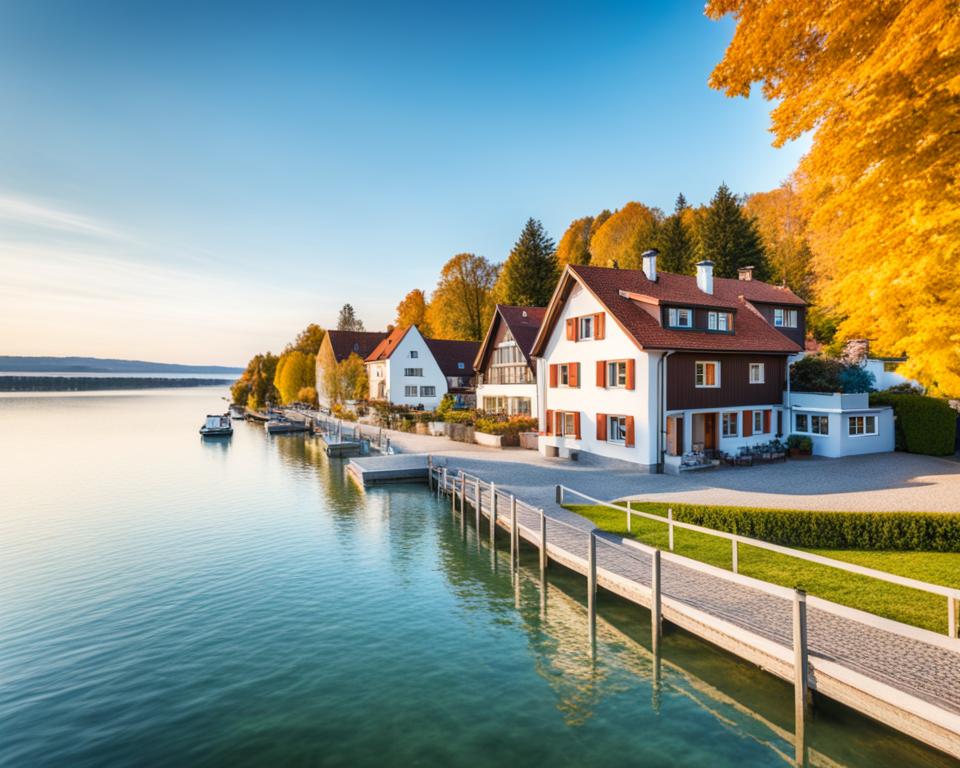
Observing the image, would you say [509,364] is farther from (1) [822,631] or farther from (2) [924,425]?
(1) [822,631]

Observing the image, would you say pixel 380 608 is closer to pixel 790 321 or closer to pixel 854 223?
pixel 854 223

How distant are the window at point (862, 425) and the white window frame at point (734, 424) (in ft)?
21.2

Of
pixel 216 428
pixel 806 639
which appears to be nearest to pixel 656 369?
pixel 806 639

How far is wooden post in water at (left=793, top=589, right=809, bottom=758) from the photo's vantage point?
8297mm

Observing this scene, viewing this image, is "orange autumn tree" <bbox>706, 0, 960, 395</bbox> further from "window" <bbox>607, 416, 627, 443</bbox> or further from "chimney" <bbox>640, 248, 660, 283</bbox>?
"chimney" <bbox>640, 248, 660, 283</bbox>

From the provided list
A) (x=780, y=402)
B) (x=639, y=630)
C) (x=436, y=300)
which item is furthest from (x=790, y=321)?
(x=436, y=300)

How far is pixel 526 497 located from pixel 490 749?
13.4 metres

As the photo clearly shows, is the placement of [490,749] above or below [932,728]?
below

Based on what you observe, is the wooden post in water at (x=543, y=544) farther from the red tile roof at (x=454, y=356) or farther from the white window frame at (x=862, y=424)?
the red tile roof at (x=454, y=356)

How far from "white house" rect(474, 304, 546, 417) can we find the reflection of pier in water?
26.0 metres

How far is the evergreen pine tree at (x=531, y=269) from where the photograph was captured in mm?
63562

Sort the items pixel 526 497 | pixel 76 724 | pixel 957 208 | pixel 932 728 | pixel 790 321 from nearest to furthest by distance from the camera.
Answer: pixel 932 728 < pixel 957 208 < pixel 76 724 < pixel 526 497 < pixel 790 321

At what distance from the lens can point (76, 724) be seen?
31.9 ft

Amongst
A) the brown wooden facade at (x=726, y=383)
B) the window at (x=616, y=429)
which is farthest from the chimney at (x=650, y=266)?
the window at (x=616, y=429)
